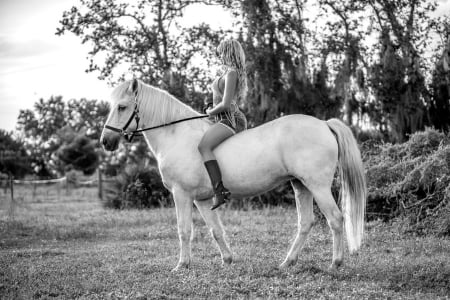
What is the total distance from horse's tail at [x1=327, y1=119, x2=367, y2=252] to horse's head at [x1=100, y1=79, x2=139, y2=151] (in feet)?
7.61

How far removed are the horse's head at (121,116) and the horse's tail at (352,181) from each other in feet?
7.61

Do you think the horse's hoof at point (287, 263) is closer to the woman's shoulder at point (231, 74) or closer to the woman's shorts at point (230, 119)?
the woman's shorts at point (230, 119)

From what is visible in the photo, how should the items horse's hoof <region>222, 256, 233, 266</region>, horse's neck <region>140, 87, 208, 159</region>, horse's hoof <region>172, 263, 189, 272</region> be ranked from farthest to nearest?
1. horse's neck <region>140, 87, 208, 159</region>
2. horse's hoof <region>222, 256, 233, 266</region>
3. horse's hoof <region>172, 263, 189, 272</region>

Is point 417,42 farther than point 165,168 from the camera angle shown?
Yes

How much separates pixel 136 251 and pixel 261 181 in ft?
8.53

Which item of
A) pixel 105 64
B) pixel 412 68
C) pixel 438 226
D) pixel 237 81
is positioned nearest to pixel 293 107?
pixel 412 68

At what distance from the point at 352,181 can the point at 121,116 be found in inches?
110

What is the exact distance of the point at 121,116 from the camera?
6.13 metres

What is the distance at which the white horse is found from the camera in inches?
219

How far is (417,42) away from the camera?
15055 mm

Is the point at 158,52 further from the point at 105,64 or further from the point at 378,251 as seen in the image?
the point at 378,251

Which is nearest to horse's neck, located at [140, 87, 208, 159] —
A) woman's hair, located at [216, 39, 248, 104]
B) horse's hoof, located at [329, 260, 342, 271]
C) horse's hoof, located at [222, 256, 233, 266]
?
woman's hair, located at [216, 39, 248, 104]

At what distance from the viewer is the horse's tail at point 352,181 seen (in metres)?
5.75

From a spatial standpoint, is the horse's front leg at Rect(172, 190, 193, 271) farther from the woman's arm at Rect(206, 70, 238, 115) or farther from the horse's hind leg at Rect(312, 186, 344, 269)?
the horse's hind leg at Rect(312, 186, 344, 269)
